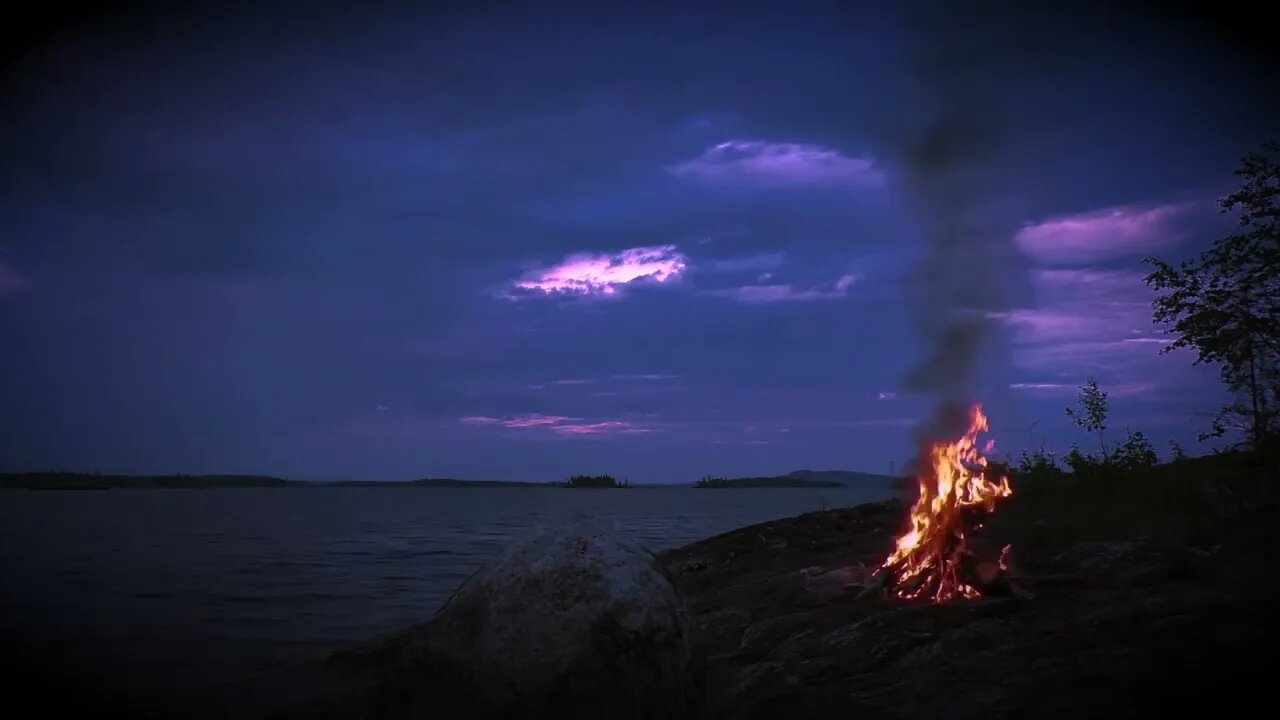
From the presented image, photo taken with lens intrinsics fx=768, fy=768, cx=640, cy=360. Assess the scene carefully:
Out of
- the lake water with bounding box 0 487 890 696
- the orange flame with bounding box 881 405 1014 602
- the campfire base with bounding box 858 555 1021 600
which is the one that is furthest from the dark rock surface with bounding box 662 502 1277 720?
the lake water with bounding box 0 487 890 696

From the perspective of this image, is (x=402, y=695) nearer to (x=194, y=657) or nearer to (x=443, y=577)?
(x=194, y=657)

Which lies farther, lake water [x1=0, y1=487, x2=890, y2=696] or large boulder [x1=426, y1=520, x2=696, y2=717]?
lake water [x1=0, y1=487, x2=890, y2=696]

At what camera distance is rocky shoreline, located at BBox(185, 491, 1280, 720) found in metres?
6.62

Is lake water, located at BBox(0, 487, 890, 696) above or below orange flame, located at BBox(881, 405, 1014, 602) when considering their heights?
below

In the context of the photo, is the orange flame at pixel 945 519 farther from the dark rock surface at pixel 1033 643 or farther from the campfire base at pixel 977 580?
the dark rock surface at pixel 1033 643

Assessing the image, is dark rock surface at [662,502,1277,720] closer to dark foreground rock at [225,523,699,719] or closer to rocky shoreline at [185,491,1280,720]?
rocky shoreline at [185,491,1280,720]

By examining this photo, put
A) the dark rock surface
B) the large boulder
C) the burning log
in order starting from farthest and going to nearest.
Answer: the burning log
the dark rock surface
the large boulder

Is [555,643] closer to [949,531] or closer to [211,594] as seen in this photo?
[949,531]

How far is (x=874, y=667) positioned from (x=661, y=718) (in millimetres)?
3326

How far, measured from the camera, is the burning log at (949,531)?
1074 centimetres

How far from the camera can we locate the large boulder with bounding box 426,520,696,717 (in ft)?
21.2

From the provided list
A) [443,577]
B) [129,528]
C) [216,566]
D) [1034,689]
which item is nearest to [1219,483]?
A: [1034,689]

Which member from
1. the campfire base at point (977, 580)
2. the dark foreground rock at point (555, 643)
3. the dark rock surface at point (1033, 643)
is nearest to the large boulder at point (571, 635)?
the dark foreground rock at point (555, 643)

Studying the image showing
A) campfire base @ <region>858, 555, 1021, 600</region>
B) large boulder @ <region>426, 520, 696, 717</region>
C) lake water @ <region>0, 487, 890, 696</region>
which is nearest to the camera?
large boulder @ <region>426, 520, 696, 717</region>
